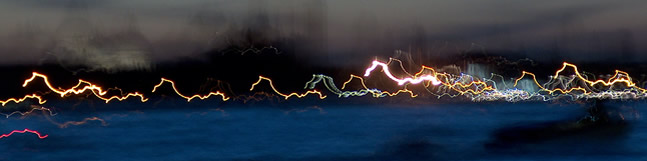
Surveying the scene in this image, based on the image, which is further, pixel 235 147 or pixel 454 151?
pixel 235 147

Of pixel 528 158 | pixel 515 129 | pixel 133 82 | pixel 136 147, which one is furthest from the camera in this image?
pixel 133 82

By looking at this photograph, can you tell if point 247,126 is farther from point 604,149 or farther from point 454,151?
point 604,149

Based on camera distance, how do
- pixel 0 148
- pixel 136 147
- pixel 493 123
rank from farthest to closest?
pixel 493 123
pixel 136 147
pixel 0 148

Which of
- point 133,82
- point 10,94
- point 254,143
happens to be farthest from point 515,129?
point 133,82

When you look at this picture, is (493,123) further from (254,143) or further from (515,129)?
(254,143)

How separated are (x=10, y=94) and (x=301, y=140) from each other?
110 ft

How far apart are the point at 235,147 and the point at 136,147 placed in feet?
6.36

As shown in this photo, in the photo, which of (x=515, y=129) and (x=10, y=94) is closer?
(x=515, y=129)

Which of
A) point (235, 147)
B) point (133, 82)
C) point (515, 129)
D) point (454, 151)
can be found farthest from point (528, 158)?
point (133, 82)

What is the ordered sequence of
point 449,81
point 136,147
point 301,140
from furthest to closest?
point 449,81, point 301,140, point 136,147

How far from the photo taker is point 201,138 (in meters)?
14.6

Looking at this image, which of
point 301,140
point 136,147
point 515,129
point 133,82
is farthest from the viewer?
point 133,82

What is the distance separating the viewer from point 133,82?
5006cm

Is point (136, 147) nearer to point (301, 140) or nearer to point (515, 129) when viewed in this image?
point (301, 140)
